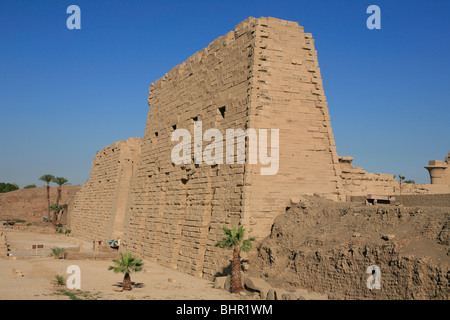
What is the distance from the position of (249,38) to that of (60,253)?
13.0 metres

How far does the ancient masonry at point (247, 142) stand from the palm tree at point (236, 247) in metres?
1.04

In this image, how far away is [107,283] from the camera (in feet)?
42.5

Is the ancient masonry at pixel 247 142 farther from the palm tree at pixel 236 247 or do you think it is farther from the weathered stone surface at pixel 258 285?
the weathered stone surface at pixel 258 285

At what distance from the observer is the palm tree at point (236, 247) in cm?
1131

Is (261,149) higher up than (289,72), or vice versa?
(289,72)

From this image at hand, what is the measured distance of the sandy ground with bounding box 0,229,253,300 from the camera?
10.9 metres

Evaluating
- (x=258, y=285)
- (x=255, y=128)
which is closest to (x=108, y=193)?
(x=255, y=128)

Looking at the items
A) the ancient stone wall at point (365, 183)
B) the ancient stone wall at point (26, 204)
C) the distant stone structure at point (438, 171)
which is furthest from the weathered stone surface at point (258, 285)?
the ancient stone wall at point (26, 204)

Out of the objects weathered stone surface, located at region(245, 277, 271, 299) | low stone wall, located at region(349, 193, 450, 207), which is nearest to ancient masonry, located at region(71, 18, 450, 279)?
weathered stone surface, located at region(245, 277, 271, 299)

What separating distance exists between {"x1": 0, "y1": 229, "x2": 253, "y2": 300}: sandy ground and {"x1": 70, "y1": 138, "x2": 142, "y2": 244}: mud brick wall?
29.6 feet

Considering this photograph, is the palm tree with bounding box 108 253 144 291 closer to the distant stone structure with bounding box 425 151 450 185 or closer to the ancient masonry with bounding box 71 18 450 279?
the ancient masonry with bounding box 71 18 450 279
